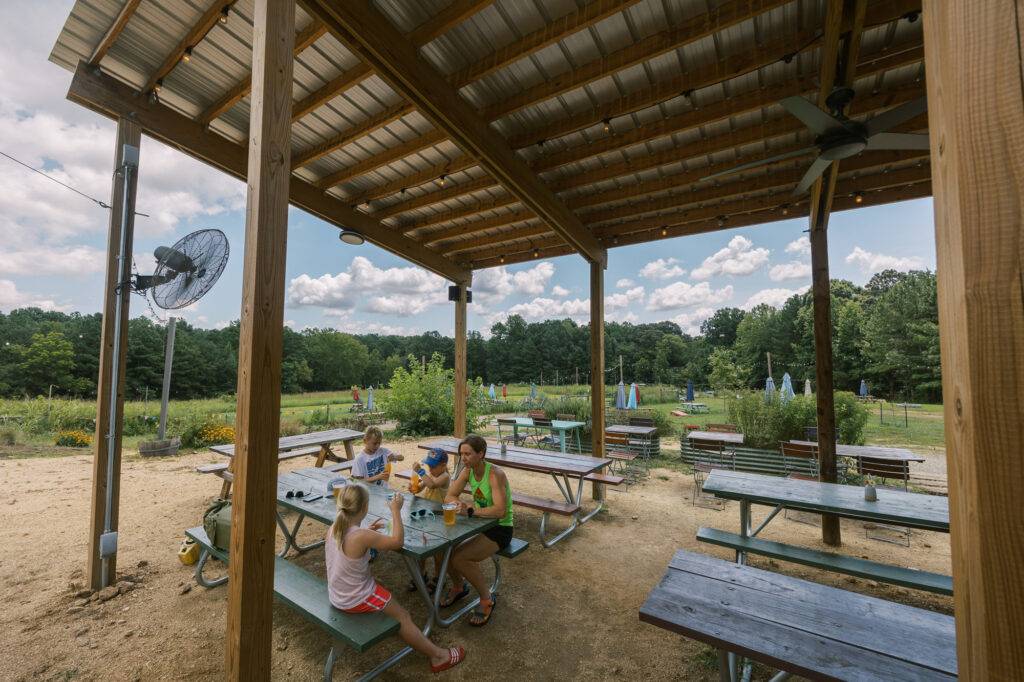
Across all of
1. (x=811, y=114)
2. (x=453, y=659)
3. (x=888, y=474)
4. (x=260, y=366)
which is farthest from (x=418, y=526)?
(x=888, y=474)

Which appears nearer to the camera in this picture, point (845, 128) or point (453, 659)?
point (453, 659)

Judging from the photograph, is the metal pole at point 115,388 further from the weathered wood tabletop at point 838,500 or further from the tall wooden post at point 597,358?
the tall wooden post at point 597,358

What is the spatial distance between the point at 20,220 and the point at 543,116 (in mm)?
17724

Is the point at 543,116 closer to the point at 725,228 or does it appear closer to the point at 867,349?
the point at 725,228

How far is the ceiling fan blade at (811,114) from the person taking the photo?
244 cm

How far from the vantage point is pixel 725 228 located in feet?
17.0

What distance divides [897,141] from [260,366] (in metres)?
4.19

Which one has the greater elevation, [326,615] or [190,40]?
[190,40]

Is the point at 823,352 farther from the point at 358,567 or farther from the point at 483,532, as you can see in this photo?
the point at 358,567

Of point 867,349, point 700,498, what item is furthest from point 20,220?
point 867,349

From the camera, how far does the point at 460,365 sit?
292 inches

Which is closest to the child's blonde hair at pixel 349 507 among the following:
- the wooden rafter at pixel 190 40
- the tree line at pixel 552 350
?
the wooden rafter at pixel 190 40

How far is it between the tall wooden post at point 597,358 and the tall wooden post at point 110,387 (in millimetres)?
4933

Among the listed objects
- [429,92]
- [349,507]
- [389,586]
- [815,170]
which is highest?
[429,92]
